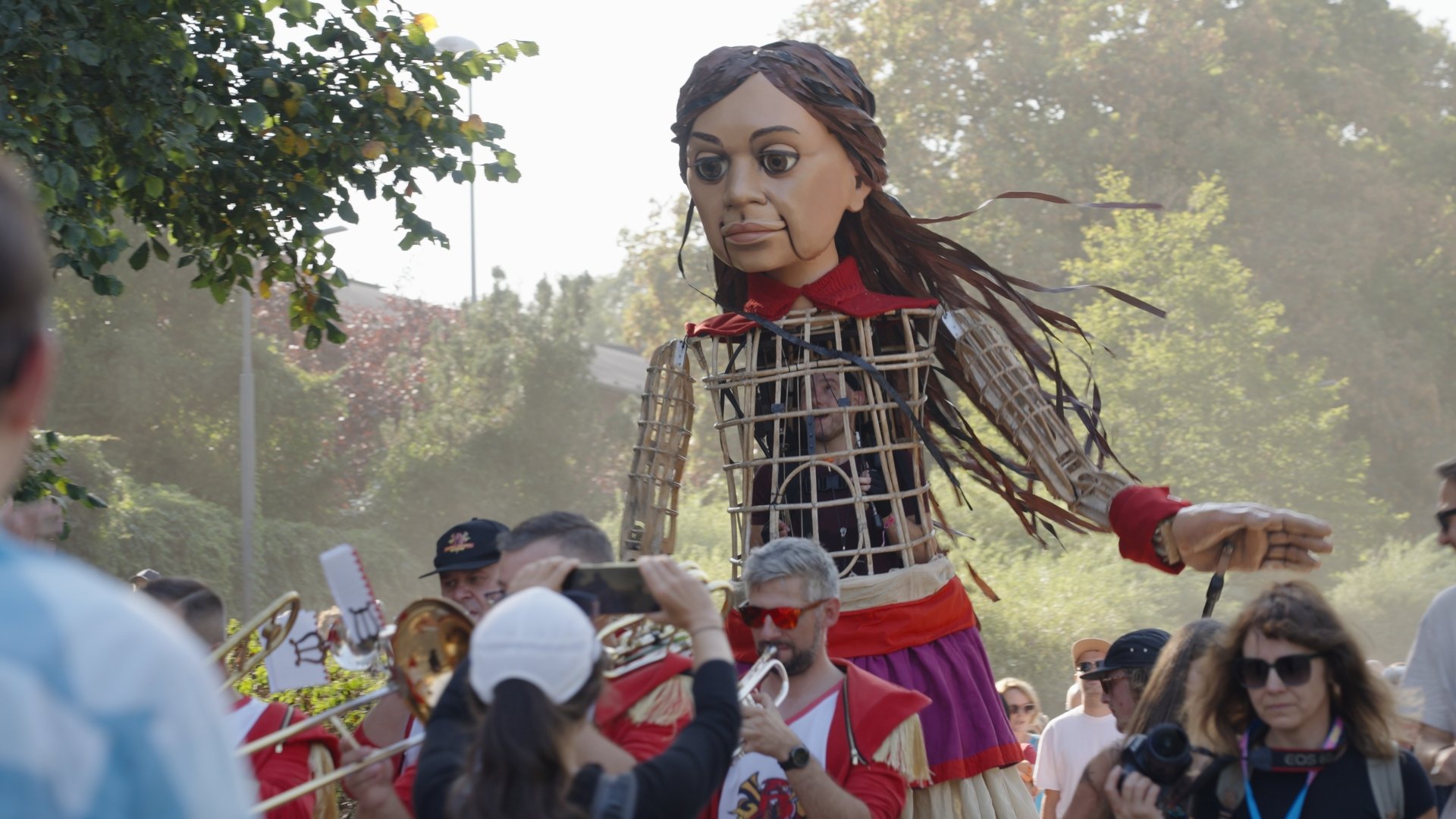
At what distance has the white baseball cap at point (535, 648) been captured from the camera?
2223 mm

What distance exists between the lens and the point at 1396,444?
2752 centimetres

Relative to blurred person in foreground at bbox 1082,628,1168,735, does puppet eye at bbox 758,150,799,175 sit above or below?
above

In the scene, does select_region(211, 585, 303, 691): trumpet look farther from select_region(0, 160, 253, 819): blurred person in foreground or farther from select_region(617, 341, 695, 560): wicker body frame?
select_region(0, 160, 253, 819): blurred person in foreground

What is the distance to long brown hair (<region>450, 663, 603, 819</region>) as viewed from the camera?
218 centimetres

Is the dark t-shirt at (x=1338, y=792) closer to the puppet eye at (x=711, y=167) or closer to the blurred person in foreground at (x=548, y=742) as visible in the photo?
the blurred person in foreground at (x=548, y=742)

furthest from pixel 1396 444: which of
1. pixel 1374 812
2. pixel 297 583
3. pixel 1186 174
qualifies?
pixel 1374 812

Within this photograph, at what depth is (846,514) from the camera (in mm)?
4520

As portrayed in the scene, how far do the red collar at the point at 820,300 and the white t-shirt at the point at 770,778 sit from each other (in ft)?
4.68

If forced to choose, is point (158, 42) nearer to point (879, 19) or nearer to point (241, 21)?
point (241, 21)

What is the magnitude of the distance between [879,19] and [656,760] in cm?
2669

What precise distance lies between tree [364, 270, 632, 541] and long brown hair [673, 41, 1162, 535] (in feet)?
60.8

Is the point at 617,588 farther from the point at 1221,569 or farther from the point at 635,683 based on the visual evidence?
the point at 1221,569

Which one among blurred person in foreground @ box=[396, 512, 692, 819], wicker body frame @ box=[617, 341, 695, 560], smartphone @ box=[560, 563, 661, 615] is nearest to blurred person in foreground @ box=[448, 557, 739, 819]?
blurred person in foreground @ box=[396, 512, 692, 819]

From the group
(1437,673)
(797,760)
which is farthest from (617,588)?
(1437,673)
